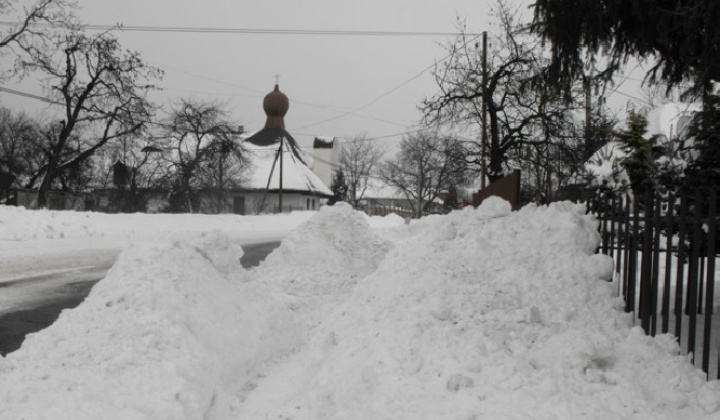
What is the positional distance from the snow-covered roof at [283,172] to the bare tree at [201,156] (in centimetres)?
489

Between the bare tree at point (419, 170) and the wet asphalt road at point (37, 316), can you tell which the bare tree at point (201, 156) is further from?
the wet asphalt road at point (37, 316)

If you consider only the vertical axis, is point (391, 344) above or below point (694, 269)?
below

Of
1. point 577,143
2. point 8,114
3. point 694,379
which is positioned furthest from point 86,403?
point 8,114

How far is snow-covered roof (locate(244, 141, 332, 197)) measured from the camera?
50.2 metres

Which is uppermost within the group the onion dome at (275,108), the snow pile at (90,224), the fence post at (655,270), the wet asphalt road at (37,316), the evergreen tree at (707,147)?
the onion dome at (275,108)

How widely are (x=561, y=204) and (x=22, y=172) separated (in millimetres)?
47394

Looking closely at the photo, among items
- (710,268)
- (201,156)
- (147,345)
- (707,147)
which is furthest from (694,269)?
(201,156)

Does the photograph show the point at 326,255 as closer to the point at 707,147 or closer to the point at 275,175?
the point at 707,147

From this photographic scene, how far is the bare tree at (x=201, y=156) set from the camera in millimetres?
39219

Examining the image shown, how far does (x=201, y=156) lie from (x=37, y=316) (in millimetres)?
34568

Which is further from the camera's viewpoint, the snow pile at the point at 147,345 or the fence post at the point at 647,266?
the fence post at the point at 647,266

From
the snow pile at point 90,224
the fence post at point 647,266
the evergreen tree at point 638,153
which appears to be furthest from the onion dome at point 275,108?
the fence post at point 647,266

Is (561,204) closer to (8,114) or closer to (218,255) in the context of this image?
(218,255)

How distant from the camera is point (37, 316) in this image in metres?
7.24
